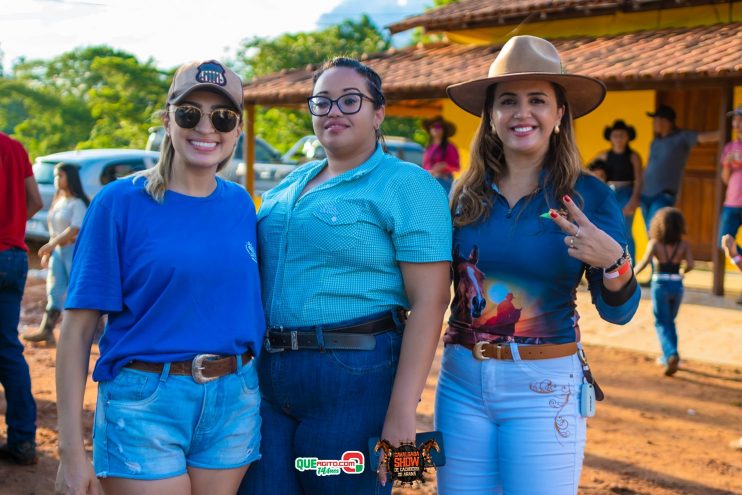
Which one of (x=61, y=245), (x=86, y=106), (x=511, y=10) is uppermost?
(x=511, y=10)

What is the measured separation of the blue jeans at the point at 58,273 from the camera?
7480 millimetres

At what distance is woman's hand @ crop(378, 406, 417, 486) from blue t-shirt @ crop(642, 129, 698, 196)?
7.91 metres

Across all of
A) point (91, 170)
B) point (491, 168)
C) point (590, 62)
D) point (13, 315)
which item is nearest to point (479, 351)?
point (491, 168)

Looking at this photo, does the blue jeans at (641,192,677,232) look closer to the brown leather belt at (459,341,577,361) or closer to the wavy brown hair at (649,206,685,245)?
the wavy brown hair at (649,206,685,245)

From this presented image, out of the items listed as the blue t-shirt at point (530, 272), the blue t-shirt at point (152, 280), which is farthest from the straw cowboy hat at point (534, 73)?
the blue t-shirt at point (152, 280)

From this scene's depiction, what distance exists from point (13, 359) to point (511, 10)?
9.43m

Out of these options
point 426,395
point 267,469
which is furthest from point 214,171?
point 426,395

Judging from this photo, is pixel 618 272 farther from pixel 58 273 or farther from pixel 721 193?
pixel 721 193

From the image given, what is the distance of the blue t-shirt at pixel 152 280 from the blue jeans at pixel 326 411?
0.21 m

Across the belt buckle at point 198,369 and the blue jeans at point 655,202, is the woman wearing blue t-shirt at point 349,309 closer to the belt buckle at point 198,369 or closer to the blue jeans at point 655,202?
the belt buckle at point 198,369

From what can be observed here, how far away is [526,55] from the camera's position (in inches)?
101

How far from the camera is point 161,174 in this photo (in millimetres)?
2305

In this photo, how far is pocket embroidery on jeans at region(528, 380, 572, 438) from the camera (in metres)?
2.41

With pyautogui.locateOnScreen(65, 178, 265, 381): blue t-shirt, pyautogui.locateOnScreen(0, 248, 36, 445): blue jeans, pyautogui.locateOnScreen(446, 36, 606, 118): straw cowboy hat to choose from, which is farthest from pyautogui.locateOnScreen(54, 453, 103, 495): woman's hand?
pyautogui.locateOnScreen(0, 248, 36, 445): blue jeans
